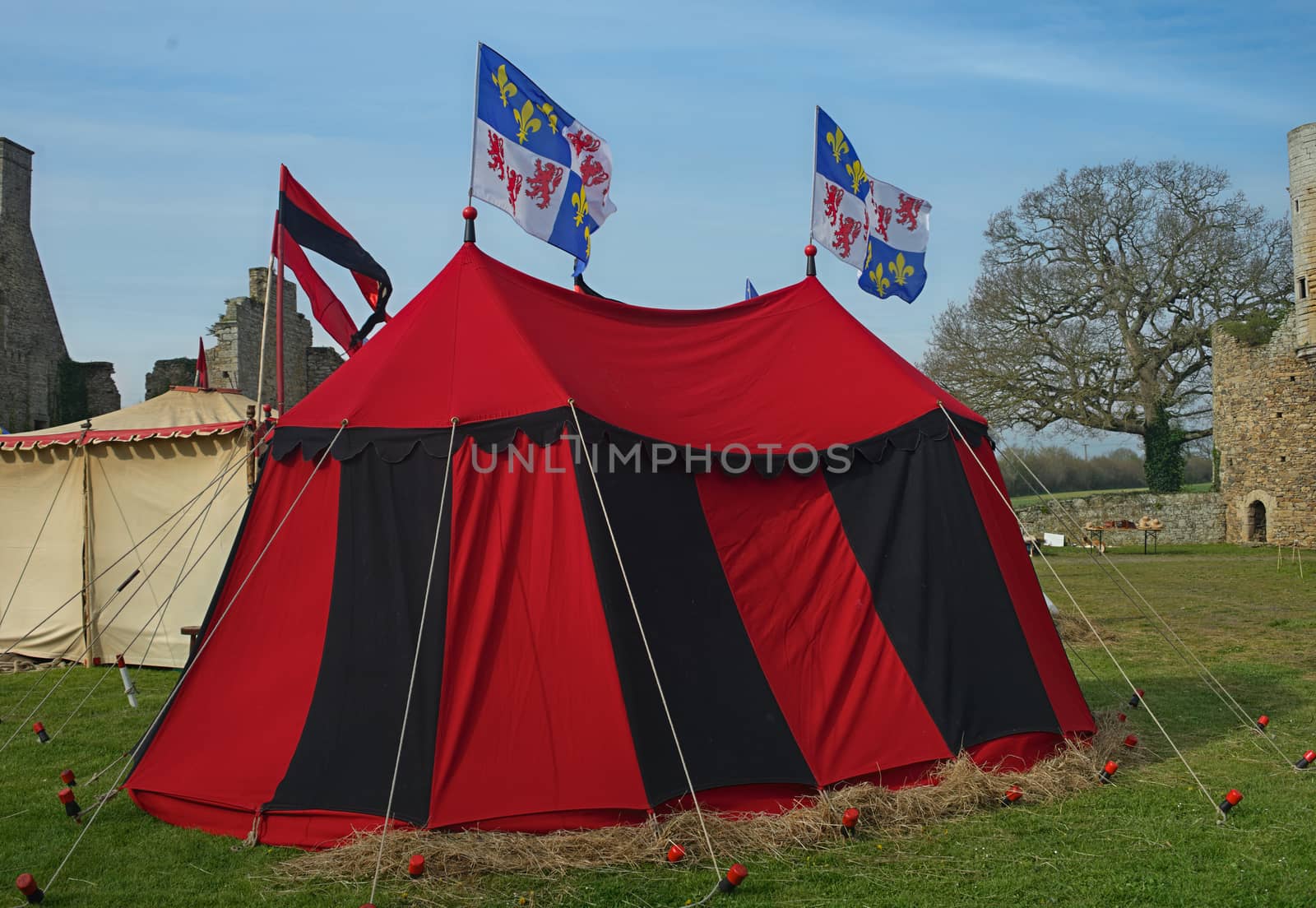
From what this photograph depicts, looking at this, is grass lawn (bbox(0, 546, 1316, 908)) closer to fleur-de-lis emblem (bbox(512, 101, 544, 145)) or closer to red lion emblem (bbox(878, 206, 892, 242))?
red lion emblem (bbox(878, 206, 892, 242))

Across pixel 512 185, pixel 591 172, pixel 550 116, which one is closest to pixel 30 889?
pixel 512 185

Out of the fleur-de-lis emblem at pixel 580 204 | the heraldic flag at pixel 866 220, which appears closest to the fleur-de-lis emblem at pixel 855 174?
the heraldic flag at pixel 866 220

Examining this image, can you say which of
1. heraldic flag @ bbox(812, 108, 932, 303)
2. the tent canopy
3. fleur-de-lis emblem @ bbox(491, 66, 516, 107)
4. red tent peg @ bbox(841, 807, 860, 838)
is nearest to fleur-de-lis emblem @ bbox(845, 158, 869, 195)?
heraldic flag @ bbox(812, 108, 932, 303)

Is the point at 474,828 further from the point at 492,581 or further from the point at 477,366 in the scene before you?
the point at 477,366

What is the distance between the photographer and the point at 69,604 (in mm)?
8547

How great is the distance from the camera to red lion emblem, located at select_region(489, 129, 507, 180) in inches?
194

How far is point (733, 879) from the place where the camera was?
335 cm

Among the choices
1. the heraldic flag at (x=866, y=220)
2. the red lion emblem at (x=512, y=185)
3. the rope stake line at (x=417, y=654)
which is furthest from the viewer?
the heraldic flag at (x=866, y=220)

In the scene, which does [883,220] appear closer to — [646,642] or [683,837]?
[646,642]

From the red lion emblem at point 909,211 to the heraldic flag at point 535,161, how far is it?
6.51 feet

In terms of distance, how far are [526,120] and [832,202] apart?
6.36 ft

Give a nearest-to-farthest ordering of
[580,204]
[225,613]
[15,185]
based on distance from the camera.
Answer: [225,613] < [580,204] < [15,185]

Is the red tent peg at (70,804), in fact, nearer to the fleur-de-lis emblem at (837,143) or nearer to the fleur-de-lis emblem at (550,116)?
the fleur-de-lis emblem at (550,116)

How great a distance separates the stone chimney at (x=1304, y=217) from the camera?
16.7 m
